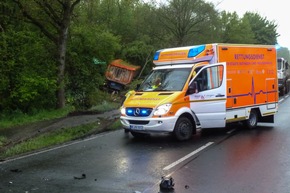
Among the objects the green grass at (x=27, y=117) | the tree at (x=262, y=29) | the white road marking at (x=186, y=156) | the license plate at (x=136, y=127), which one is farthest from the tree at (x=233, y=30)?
the white road marking at (x=186, y=156)

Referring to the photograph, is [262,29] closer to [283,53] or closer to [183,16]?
[283,53]

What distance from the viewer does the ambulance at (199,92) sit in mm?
10603

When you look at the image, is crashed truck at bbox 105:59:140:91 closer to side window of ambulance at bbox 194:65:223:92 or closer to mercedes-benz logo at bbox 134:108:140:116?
side window of ambulance at bbox 194:65:223:92

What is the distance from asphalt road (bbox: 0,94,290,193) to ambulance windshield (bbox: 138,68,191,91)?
1.50m

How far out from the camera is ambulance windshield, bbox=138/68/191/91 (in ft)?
36.7

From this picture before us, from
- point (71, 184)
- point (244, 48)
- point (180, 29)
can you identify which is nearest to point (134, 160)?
point (71, 184)

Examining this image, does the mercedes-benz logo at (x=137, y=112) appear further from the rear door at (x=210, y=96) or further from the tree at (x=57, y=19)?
the tree at (x=57, y=19)

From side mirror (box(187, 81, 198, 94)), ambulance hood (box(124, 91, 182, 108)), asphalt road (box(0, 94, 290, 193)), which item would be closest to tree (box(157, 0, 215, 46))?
asphalt road (box(0, 94, 290, 193))

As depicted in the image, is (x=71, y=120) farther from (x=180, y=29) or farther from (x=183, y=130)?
(x=180, y=29)

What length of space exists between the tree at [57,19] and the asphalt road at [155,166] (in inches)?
280

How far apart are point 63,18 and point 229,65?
891 cm

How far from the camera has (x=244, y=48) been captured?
12.7 metres

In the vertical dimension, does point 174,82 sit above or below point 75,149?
above

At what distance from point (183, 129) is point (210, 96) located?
1.34m
